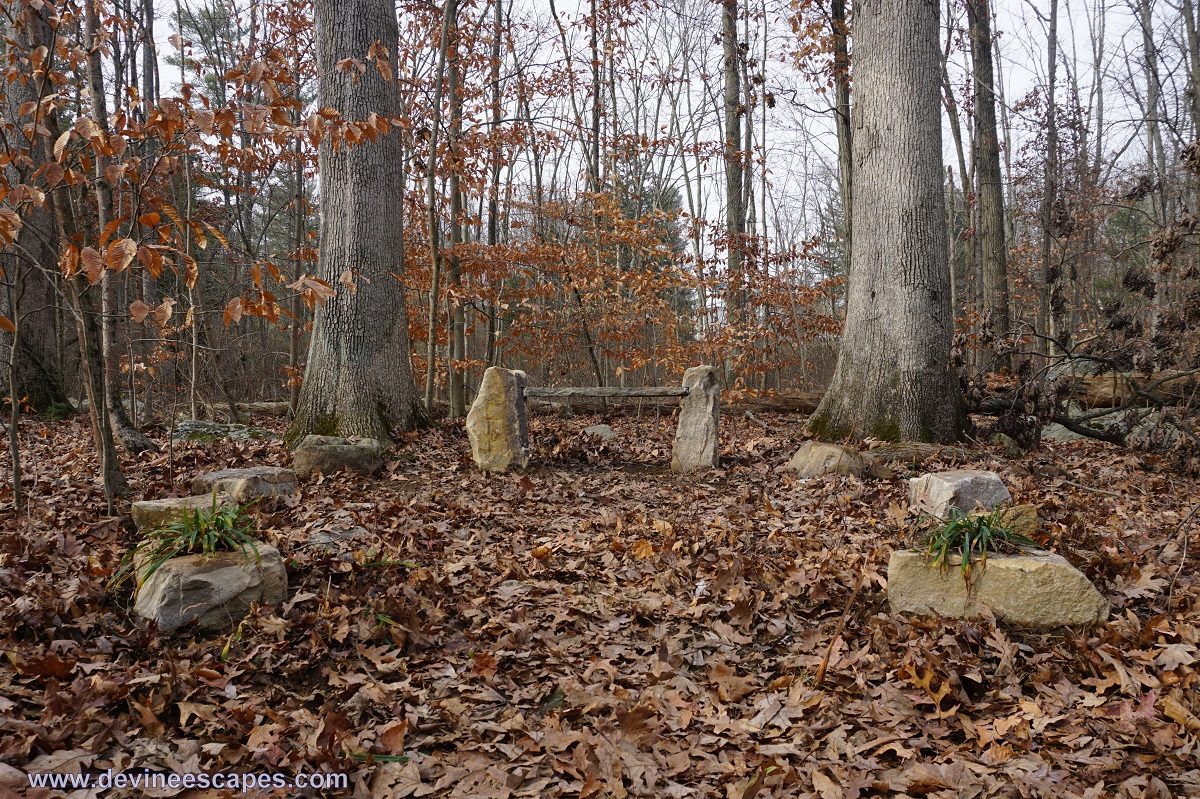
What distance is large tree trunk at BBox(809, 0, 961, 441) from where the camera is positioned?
729 centimetres

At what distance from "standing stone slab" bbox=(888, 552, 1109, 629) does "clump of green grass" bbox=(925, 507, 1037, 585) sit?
5cm

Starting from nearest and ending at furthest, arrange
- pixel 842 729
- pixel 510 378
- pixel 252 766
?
pixel 252 766 < pixel 842 729 < pixel 510 378

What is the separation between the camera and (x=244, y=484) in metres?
5.09

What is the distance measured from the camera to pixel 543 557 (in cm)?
472

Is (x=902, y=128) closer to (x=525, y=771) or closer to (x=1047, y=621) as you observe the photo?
(x=1047, y=621)

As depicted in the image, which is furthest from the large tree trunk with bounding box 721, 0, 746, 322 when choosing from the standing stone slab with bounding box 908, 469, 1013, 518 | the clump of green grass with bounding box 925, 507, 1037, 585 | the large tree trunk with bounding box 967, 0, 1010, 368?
the clump of green grass with bounding box 925, 507, 1037, 585

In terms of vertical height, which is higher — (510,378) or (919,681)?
(510,378)

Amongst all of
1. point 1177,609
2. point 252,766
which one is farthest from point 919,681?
point 252,766

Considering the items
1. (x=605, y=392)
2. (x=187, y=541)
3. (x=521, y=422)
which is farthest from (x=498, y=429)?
(x=187, y=541)

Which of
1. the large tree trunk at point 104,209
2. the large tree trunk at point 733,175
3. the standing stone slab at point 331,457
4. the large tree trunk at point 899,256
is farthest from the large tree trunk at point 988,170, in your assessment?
the large tree trunk at point 104,209

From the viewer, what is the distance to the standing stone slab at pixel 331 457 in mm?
6273

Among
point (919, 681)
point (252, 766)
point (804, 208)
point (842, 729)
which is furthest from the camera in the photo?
point (804, 208)

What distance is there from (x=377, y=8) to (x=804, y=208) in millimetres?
26597

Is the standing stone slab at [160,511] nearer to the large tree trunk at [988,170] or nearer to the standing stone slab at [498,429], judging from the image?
the standing stone slab at [498,429]
